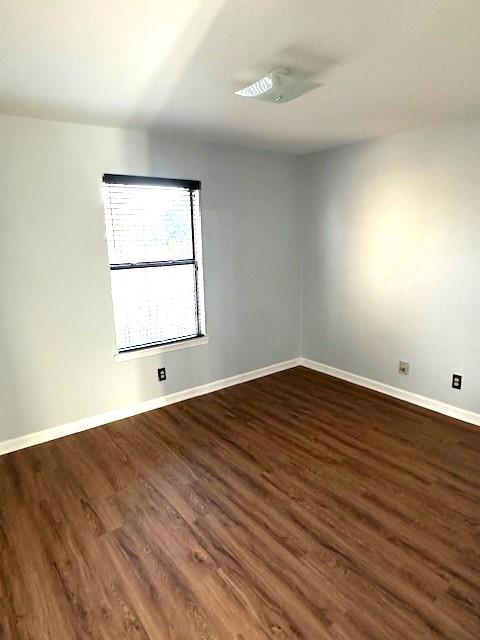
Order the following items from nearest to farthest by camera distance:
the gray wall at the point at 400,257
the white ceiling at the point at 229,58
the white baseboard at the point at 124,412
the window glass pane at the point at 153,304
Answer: the white ceiling at the point at 229,58 → the white baseboard at the point at 124,412 → the gray wall at the point at 400,257 → the window glass pane at the point at 153,304

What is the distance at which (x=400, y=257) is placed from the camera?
11.4ft

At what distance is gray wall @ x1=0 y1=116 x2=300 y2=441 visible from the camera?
2.78 metres

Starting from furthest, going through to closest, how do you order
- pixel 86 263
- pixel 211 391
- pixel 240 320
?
pixel 240 320
pixel 211 391
pixel 86 263

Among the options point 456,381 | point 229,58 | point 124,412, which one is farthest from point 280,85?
point 124,412

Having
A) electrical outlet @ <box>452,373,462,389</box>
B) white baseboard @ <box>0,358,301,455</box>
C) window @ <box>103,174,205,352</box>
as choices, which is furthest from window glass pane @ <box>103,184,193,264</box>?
electrical outlet @ <box>452,373,462,389</box>

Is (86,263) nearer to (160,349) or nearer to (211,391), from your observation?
(160,349)

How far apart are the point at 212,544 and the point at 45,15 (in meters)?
2.41

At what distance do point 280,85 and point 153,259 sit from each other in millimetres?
1836

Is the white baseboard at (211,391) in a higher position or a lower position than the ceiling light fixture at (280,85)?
lower

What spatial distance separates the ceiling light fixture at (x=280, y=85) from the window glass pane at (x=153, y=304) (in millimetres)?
1764

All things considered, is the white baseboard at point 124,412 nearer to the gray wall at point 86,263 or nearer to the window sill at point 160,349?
the gray wall at point 86,263

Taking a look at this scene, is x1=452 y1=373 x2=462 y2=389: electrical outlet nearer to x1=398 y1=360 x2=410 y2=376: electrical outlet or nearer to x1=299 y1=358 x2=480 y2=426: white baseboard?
x1=299 y1=358 x2=480 y2=426: white baseboard

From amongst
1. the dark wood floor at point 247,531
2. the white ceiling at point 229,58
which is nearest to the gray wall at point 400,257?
the white ceiling at point 229,58

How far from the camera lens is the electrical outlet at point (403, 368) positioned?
3.56m
